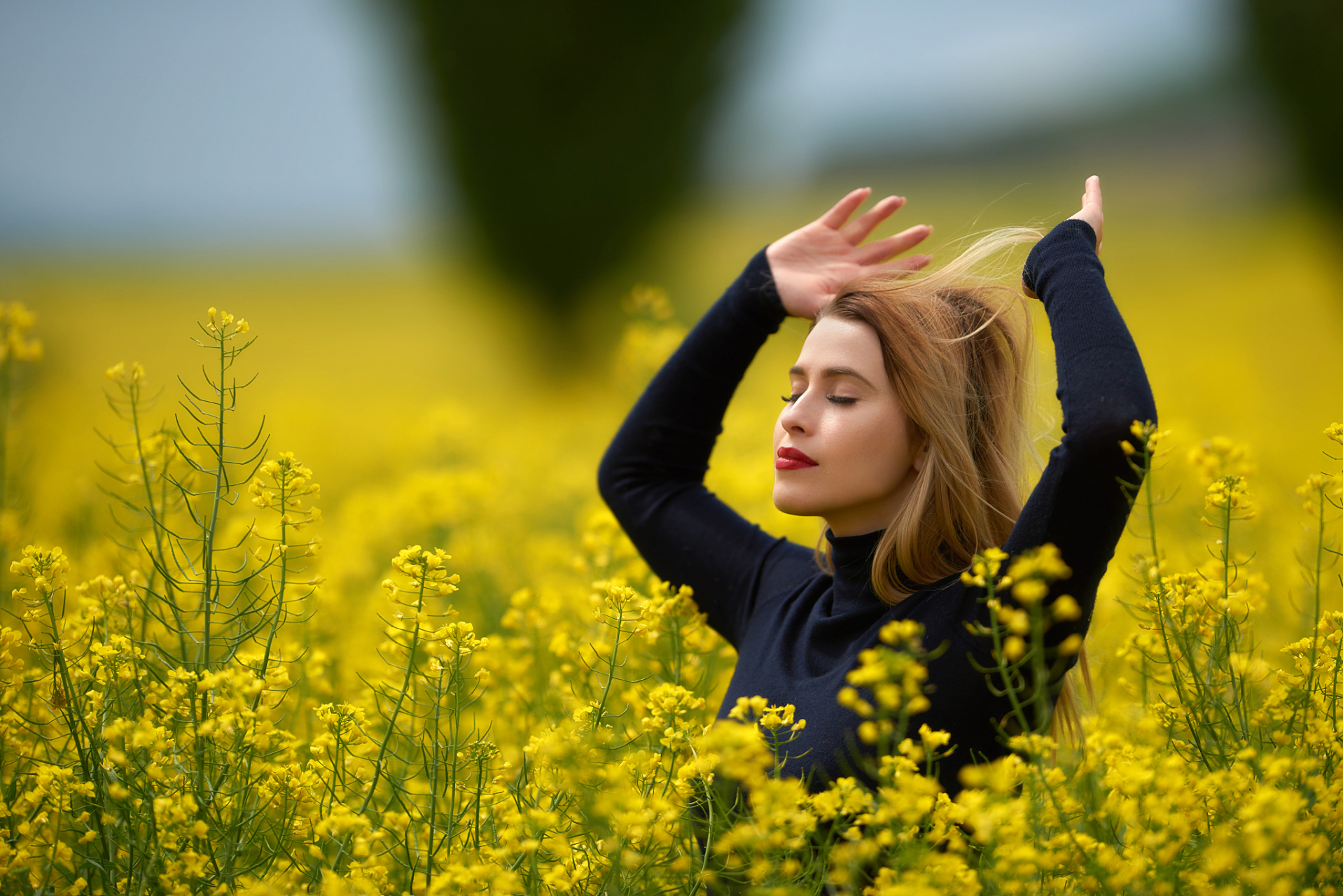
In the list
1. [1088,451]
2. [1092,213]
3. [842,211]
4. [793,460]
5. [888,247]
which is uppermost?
[842,211]

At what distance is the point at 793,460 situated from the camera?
1.65 metres

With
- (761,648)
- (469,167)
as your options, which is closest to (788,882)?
(761,648)

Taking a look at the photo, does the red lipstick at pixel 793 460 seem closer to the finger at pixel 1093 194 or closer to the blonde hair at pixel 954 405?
the blonde hair at pixel 954 405

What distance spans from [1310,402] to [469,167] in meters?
10.6

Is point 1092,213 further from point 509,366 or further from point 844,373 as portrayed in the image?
point 509,366

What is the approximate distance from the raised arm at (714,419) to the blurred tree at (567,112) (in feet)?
39.8

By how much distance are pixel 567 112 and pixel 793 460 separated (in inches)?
504

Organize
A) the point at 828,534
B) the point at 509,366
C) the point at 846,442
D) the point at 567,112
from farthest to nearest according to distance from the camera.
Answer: the point at 509,366 → the point at 567,112 → the point at 828,534 → the point at 846,442

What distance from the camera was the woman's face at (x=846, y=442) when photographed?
1.62m

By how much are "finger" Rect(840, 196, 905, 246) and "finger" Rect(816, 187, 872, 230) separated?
0.02 meters

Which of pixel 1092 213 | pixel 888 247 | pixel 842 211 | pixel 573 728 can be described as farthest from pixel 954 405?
pixel 573 728

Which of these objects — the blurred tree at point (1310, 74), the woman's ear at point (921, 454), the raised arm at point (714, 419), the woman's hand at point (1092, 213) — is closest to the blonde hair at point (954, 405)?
the woman's ear at point (921, 454)

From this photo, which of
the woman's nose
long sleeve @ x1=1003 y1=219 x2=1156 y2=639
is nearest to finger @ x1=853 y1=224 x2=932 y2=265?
the woman's nose

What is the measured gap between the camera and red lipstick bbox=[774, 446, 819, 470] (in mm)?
1641
